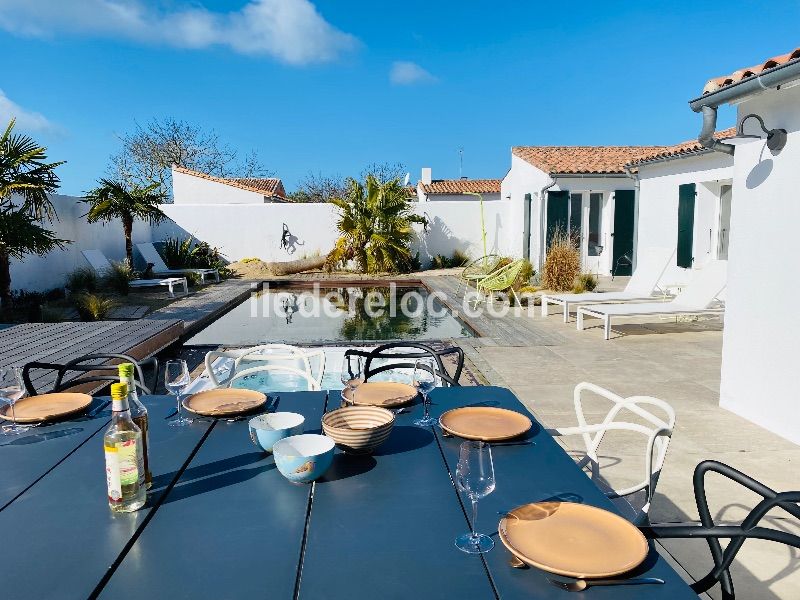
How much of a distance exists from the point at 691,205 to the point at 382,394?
1026cm

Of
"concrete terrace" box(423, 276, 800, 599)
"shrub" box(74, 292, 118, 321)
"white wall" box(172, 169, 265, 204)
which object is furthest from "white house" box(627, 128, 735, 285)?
"white wall" box(172, 169, 265, 204)

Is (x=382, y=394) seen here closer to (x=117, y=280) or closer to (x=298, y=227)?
(x=117, y=280)

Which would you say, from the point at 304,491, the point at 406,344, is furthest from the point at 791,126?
the point at 304,491

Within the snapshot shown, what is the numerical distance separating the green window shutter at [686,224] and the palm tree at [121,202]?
11.4m

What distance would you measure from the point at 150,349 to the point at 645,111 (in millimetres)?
15977

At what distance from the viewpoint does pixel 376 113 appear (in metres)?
32.2

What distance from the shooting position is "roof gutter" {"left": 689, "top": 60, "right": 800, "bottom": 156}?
3.54 meters

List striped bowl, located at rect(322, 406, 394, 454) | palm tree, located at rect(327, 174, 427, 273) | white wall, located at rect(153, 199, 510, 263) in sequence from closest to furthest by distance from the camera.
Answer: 1. striped bowl, located at rect(322, 406, 394, 454)
2. palm tree, located at rect(327, 174, 427, 273)
3. white wall, located at rect(153, 199, 510, 263)

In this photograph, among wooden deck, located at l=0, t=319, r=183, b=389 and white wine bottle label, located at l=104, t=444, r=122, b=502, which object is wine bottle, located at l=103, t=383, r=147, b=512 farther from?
wooden deck, located at l=0, t=319, r=183, b=389

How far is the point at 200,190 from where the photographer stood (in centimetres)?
2228

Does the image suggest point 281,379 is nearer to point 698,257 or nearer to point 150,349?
point 150,349

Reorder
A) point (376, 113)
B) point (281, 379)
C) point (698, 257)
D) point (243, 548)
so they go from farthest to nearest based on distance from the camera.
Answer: point (376, 113) → point (698, 257) → point (281, 379) → point (243, 548)

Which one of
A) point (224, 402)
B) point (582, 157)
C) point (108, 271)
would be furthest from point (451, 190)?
point (224, 402)

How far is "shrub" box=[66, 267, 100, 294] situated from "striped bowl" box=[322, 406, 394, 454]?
10.9m
